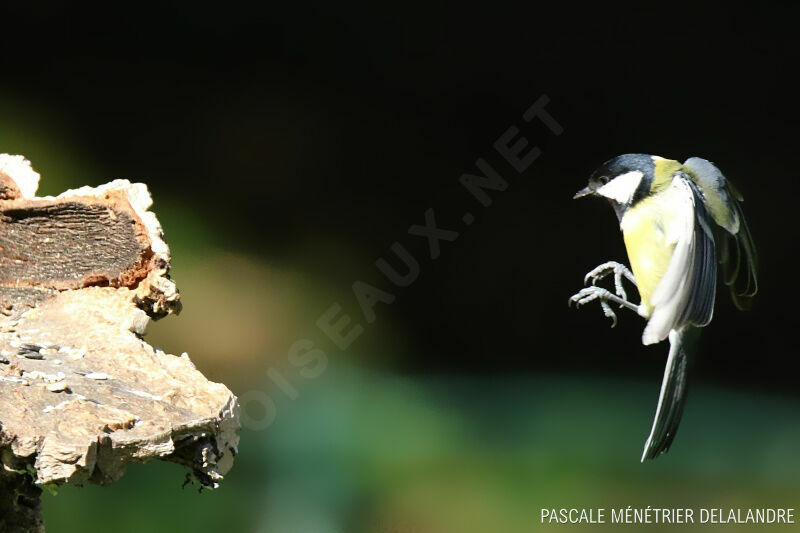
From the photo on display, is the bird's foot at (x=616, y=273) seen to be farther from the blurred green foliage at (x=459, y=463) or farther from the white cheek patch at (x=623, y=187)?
the blurred green foliage at (x=459, y=463)

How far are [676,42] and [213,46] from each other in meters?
0.93

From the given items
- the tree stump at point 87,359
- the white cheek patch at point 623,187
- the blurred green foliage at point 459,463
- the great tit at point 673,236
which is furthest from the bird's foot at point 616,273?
the tree stump at point 87,359

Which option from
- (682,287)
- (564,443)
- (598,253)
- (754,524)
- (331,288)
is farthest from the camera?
(331,288)

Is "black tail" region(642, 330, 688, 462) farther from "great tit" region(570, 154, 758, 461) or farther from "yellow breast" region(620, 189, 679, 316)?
"yellow breast" region(620, 189, 679, 316)

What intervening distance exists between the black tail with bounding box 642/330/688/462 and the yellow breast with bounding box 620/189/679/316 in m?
0.11

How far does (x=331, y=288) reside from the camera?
2.10m

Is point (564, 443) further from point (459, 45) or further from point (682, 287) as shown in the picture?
point (459, 45)

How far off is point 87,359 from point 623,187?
2.59 ft

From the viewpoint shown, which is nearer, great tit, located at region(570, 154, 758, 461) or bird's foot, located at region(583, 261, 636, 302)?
great tit, located at region(570, 154, 758, 461)

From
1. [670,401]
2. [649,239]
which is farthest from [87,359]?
[670,401]

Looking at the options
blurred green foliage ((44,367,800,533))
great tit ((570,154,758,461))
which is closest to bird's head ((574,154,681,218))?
great tit ((570,154,758,461))

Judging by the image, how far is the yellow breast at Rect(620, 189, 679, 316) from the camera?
54.5 inches

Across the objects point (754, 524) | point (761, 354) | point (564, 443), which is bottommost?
point (754, 524)

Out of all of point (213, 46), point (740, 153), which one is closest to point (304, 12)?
point (213, 46)
